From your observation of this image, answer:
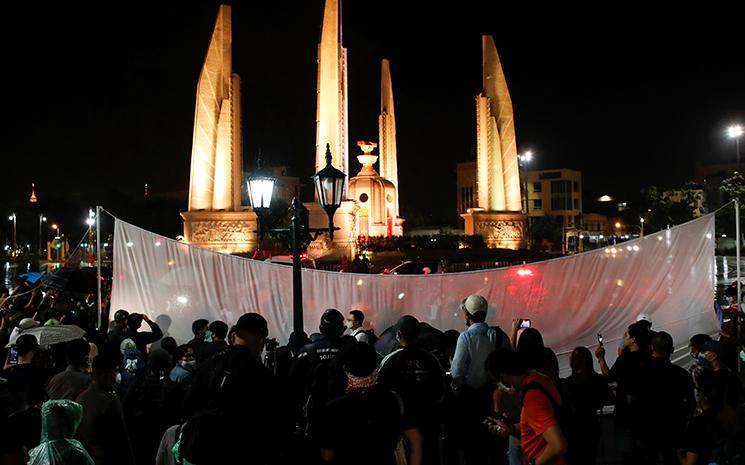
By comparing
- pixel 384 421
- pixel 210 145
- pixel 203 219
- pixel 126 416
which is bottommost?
pixel 126 416

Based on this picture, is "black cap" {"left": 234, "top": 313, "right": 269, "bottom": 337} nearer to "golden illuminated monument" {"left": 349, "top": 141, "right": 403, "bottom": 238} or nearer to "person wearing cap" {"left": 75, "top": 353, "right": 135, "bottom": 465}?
"person wearing cap" {"left": 75, "top": 353, "right": 135, "bottom": 465}

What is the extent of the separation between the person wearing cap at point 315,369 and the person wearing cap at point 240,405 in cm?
63

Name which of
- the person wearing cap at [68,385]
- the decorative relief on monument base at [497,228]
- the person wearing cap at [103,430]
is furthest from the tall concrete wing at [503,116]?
the person wearing cap at [103,430]

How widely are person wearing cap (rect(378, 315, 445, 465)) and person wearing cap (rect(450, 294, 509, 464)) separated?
0.93 metres

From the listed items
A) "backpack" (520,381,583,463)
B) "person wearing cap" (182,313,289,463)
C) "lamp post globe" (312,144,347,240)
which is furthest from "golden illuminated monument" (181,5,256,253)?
"backpack" (520,381,583,463)

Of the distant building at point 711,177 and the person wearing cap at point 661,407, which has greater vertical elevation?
the distant building at point 711,177

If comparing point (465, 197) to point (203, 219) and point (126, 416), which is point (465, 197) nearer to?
point (203, 219)

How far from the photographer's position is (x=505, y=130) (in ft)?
106

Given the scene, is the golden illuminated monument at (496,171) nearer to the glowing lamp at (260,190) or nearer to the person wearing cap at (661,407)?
the glowing lamp at (260,190)

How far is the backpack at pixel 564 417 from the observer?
3.99m

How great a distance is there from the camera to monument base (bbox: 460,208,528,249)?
31688 mm

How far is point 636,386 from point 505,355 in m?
1.43

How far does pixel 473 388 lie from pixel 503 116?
27.8m

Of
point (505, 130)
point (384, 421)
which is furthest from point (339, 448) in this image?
point (505, 130)
